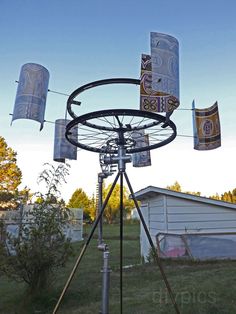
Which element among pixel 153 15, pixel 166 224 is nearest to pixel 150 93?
pixel 153 15

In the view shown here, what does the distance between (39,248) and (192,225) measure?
15.1ft

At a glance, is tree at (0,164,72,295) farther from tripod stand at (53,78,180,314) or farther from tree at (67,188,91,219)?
tree at (67,188,91,219)

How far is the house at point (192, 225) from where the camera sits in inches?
262

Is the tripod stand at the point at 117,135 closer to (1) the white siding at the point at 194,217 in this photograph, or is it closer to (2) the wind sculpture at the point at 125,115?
(2) the wind sculpture at the point at 125,115

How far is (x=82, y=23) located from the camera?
4.88m

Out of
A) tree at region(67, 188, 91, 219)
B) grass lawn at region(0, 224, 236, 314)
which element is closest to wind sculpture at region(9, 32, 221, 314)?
grass lawn at region(0, 224, 236, 314)

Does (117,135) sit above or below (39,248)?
above

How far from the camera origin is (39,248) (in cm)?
379

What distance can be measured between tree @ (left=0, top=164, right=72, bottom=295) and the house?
333 cm

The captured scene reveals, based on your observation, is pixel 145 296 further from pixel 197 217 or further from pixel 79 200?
pixel 79 200

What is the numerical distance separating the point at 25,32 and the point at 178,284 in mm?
4519

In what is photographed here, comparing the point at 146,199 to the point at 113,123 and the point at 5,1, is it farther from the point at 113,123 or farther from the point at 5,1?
the point at 113,123

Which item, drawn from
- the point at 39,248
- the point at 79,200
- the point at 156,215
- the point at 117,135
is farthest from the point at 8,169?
the point at 117,135

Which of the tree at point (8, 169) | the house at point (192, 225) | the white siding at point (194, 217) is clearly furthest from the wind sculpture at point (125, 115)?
the tree at point (8, 169)
